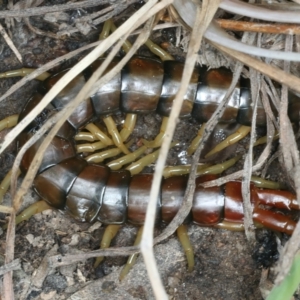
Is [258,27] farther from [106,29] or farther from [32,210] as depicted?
[32,210]

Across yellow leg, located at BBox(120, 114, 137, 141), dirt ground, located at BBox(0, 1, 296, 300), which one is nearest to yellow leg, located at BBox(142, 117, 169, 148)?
yellow leg, located at BBox(120, 114, 137, 141)

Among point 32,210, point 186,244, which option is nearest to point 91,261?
point 32,210

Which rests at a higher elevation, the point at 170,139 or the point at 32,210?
the point at 170,139

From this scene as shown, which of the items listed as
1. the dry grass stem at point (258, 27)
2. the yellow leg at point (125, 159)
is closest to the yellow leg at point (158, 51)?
the dry grass stem at point (258, 27)

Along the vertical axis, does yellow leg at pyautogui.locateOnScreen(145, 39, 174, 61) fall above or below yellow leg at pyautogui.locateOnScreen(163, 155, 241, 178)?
above

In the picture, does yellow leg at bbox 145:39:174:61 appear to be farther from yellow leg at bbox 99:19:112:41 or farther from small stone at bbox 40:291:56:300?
small stone at bbox 40:291:56:300

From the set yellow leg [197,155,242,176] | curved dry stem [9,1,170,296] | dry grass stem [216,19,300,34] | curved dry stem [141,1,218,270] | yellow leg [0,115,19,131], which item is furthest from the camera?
yellow leg [197,155,242,176]

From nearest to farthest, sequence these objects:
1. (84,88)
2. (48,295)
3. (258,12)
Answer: (84,88)
(258,12)
(48,295)
